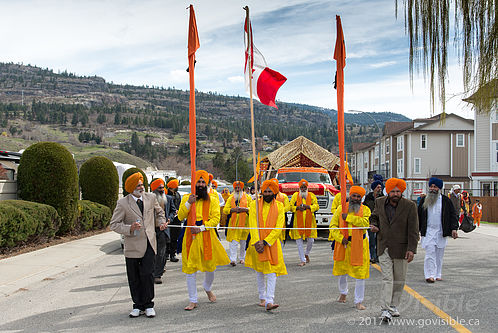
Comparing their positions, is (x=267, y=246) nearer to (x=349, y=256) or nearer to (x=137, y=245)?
(x=349, y=256)

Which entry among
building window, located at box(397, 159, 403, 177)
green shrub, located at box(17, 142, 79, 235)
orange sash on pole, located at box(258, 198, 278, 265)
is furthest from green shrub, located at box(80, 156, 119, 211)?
building window, located at box(397, 159, 403, 177)

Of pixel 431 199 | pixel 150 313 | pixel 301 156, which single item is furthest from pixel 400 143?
pixel 150 313

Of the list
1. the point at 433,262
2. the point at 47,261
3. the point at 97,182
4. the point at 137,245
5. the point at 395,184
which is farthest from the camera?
the point at 97,182

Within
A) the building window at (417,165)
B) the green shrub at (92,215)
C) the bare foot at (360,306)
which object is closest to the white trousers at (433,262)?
the bare foot at (360,306)

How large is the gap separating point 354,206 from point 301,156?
46.3 feet

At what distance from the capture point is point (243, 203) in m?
12.3

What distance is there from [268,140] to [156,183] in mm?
148373

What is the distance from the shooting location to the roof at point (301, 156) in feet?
68.3

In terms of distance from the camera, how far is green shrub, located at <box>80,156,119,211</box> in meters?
20.1

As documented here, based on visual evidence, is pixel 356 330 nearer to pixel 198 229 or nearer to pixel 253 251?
pixel 253 251

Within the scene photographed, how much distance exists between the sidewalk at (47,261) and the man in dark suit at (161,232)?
7.51 ft

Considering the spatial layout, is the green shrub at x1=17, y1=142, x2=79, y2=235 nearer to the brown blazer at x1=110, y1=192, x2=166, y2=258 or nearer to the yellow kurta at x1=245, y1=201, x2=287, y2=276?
the brown blazer at x1=110, y1=192, x2=166, y2=258

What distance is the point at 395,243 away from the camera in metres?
6.47

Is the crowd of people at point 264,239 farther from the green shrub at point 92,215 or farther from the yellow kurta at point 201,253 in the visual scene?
the green shrub at point 92,215
